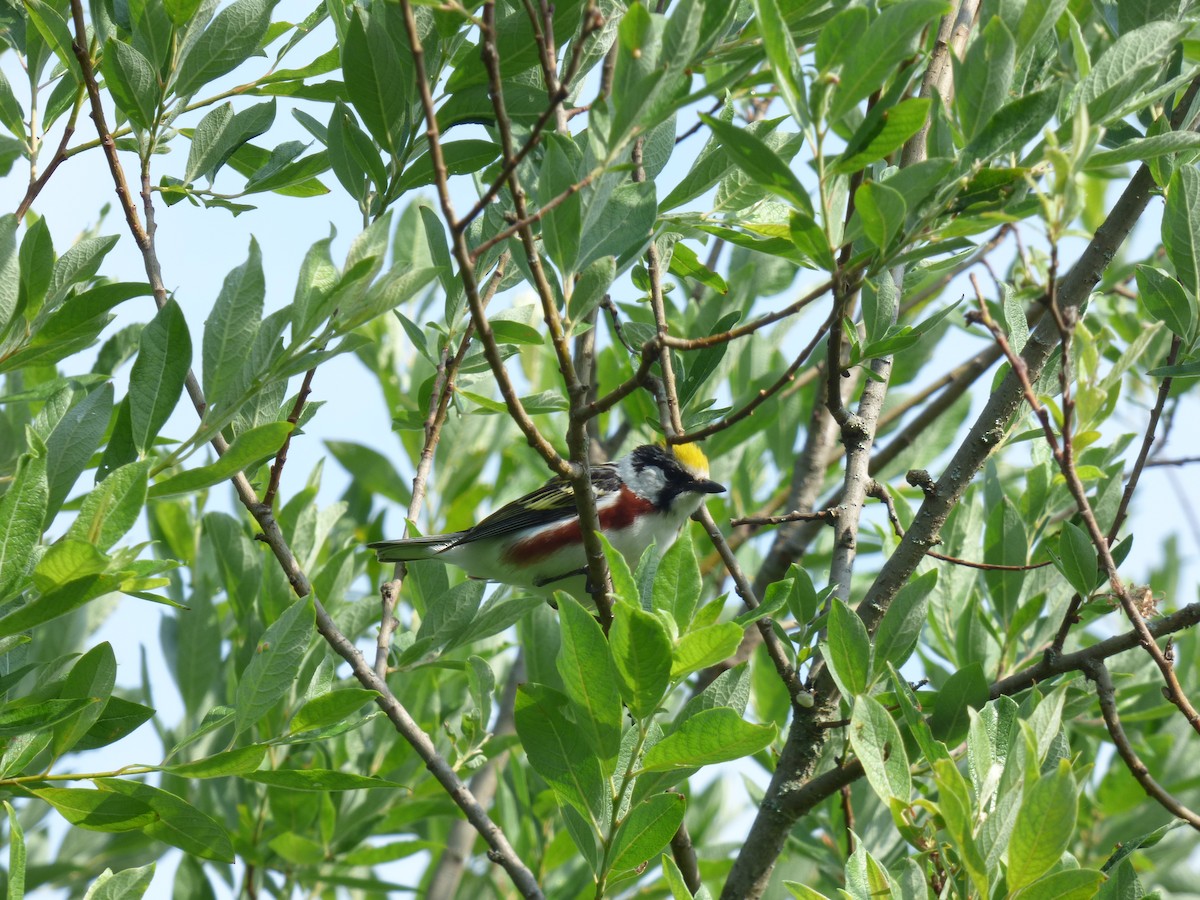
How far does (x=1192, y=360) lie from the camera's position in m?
2.83

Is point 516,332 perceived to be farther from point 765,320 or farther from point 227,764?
point 227,764

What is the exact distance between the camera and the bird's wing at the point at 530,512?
505 cm

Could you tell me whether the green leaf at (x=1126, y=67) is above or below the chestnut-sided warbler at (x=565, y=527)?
above

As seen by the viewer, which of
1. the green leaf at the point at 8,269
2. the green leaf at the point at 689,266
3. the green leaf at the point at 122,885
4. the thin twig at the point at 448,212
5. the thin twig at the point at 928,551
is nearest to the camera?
the thin twig at the point at 448,212

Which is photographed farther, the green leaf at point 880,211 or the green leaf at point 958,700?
the green leaf at point 958,700

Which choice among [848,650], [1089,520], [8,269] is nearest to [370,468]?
[8,269]

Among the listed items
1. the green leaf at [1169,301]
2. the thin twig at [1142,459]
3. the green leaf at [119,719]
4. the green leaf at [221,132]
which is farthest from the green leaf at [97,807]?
the green leaf at [1169,301]

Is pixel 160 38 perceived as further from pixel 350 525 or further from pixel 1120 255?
pixel 1120 255

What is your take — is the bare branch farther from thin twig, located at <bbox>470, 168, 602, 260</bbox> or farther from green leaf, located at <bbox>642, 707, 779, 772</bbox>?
green leaf, located at <bbox>642, 707, 779, 772</bbox>

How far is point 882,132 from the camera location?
2.05 meters

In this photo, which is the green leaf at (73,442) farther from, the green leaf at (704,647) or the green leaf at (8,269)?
the green leaf at (704,647)

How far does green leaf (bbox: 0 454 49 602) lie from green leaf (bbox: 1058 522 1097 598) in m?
2.19

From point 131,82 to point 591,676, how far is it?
5.29 ft

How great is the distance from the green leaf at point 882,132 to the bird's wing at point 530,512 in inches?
122
